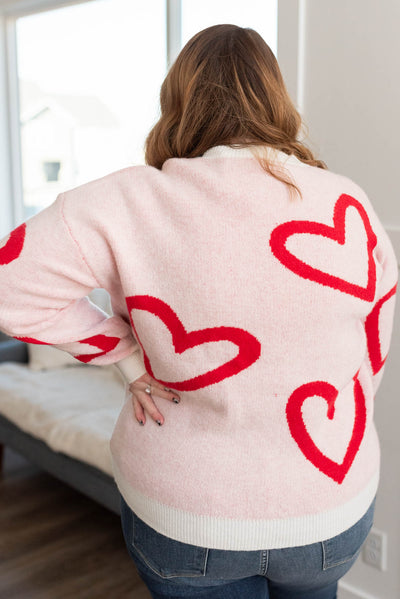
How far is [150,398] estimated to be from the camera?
981 mm

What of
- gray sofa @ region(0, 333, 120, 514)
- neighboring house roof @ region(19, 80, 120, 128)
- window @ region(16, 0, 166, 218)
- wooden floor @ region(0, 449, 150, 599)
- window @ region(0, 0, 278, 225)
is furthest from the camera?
neighboring house roof @ region(19, 80, 120, 128)

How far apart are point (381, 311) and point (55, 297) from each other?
55cm

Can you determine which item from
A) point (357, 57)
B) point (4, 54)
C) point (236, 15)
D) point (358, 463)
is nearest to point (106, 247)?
point (358, 463)

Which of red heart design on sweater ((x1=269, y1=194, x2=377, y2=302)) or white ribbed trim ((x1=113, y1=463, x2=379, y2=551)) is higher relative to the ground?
red heart design on sweater ((x1=269, y1=194, x2=377, y2=302))

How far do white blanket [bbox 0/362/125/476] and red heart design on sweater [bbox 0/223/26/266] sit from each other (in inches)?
57.2

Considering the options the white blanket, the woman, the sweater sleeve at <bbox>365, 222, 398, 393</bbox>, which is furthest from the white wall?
the white blanket

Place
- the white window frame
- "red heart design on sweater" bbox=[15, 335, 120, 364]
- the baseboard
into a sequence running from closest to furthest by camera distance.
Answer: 1. "red heart design on sweater" bbox=[15, 335, 120, 364]
2. the baseboard
3. the white window frame

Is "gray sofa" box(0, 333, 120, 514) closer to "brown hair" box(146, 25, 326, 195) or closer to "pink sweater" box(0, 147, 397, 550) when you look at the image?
"pink sweater" box(0, 147, 397, 550)

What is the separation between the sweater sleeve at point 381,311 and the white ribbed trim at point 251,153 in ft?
0.74

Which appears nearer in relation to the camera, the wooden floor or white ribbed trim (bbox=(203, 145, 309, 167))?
white ribbed trim (bbox=(203, 145, 309, 167))

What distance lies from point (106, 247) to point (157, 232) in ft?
0.26

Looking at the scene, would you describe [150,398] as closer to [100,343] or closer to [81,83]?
Answer: [100,343]

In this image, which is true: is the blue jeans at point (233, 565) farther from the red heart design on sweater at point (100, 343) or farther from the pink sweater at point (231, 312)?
the red heart design on sweater at point (100, 343)

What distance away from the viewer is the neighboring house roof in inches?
131
